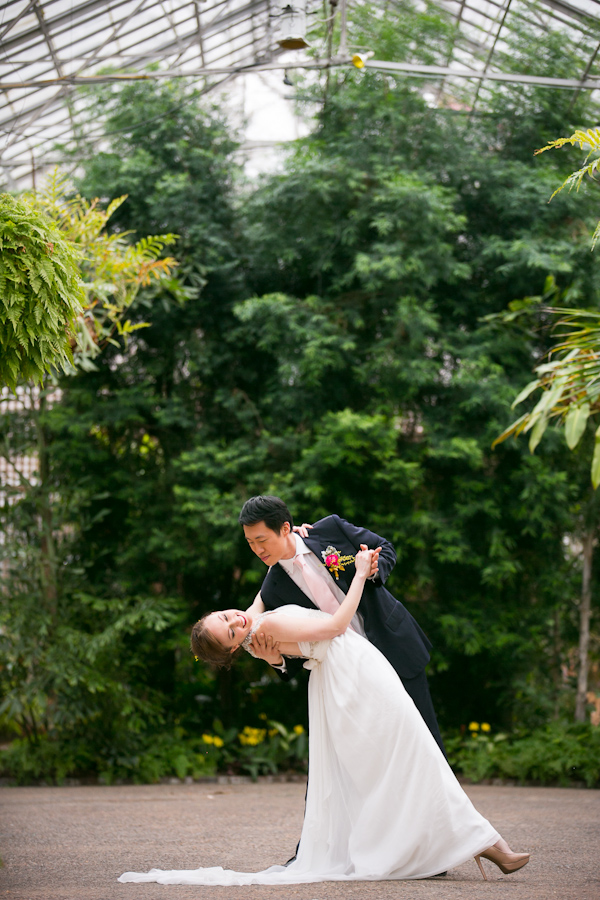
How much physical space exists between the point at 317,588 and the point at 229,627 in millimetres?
392

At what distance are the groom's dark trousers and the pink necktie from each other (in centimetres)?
4

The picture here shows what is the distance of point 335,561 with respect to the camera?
3.06m

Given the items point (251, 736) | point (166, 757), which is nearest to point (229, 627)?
point (166, 757)

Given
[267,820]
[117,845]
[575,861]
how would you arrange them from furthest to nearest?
[267,820] → [117,845] → [575,861]

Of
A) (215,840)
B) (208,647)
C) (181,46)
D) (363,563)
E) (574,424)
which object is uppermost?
(181,46)

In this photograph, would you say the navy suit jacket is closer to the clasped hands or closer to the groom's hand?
the clasped hands

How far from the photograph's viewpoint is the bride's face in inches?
114

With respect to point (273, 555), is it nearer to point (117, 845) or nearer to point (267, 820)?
point (117, 845)

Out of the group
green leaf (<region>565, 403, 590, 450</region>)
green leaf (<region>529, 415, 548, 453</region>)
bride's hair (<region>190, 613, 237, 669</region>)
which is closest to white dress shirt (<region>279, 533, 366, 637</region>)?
bride's hair (<region>190, 613, 237, 669</region>)

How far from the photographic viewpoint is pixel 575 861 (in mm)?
3473

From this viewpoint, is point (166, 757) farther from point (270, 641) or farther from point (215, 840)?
point (270, 641)

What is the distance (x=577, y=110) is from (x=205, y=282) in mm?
3773

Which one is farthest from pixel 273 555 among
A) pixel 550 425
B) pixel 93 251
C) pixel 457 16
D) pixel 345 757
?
pixel 457 16

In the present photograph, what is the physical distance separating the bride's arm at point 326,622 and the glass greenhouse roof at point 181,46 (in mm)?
5312
